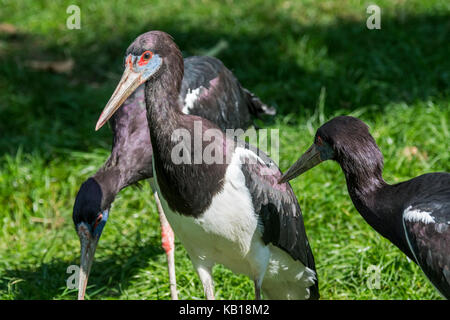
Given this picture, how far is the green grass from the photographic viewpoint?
193 inches

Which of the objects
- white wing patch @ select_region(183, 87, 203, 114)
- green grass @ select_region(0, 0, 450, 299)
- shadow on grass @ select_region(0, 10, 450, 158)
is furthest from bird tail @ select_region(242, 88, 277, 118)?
shadow on grass @ select_region(0, 10, 450, 158)

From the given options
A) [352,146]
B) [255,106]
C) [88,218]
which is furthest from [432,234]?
[255,106]

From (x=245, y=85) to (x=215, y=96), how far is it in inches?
81.0

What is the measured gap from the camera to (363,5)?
7.94m

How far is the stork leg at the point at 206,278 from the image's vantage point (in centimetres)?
424

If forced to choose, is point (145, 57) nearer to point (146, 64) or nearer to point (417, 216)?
point (146, 64)

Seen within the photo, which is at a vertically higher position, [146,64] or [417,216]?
[146,64]

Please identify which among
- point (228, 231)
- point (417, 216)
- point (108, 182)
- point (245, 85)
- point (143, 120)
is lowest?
point (228, 231)

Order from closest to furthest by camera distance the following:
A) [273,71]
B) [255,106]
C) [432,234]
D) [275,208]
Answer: [432,234], [275,208], [255,106], [273,71]

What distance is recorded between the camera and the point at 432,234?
3500 millimetres

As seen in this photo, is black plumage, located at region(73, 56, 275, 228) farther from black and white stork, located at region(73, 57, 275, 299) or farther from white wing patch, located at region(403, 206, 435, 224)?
white wing patch, located at region(403, 206, 435, 224)

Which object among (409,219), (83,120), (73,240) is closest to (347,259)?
(409,219)

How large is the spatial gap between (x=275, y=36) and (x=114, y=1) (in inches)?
79.6

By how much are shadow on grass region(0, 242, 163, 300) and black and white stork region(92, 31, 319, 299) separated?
1.00 m
